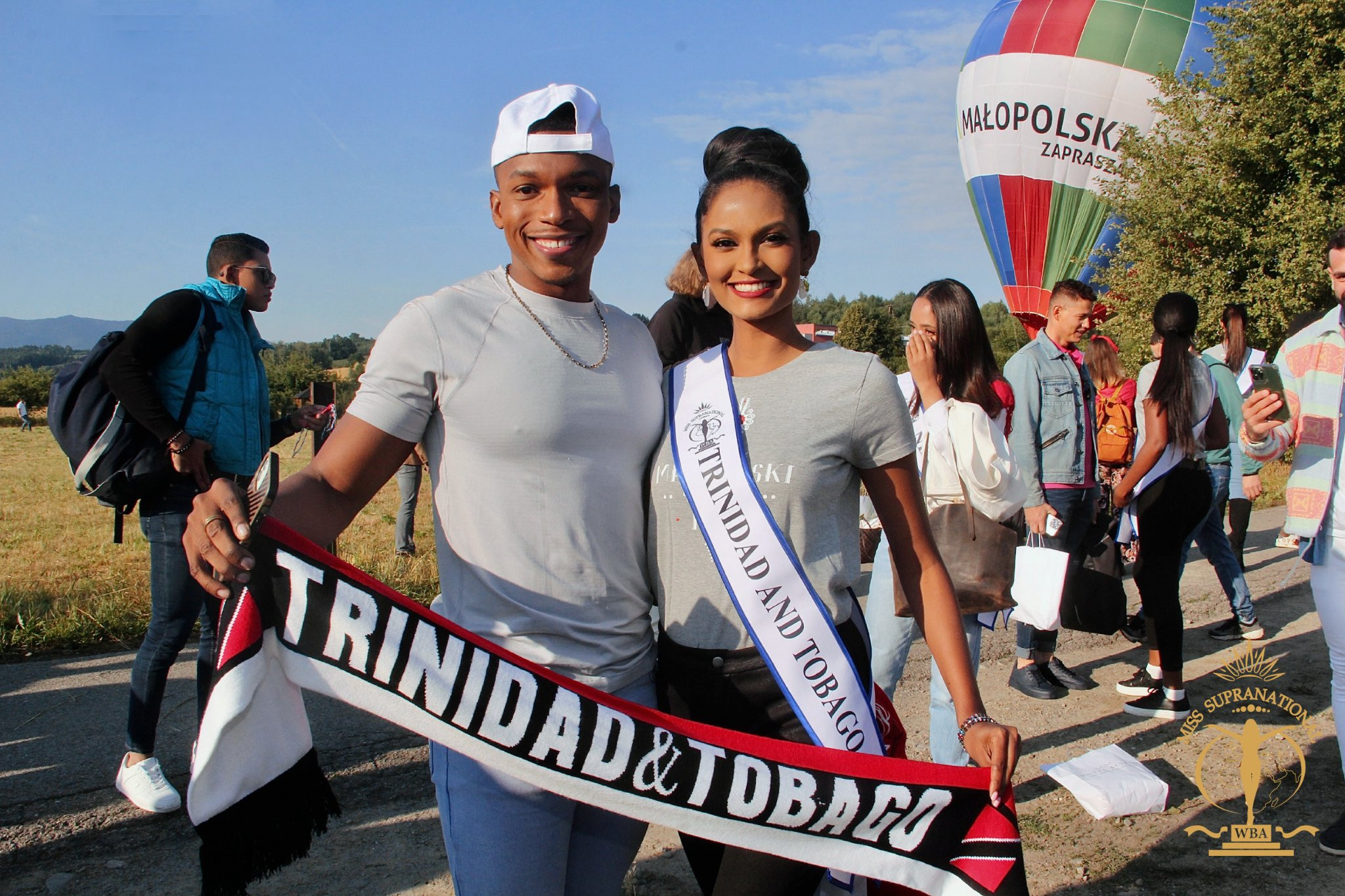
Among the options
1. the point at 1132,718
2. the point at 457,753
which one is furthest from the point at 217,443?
the point at 1132,718

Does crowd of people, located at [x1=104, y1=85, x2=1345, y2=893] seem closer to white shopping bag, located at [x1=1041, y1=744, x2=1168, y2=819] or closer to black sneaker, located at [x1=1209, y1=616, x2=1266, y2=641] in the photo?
white shopping bag, located at [x1=1041, y1=744, x2=1168, y2=819]

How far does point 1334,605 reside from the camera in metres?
3.22

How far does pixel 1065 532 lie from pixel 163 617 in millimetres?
4367

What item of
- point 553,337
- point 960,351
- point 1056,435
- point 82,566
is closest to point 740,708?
point 553,337

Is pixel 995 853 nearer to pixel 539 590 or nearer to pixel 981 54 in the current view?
pixel 539 590

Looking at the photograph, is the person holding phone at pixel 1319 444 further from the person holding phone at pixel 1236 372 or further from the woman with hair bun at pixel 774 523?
the person holding phone at pixel 1236 372

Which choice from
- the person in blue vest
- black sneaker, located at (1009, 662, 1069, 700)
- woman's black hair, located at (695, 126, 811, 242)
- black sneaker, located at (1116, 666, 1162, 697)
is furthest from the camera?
black sneaker, located at (1009, 662, 1069, 700)

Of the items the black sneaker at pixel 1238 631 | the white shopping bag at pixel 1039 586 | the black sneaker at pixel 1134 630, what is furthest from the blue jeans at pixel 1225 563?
the white shopping bag at pixel 1039 586

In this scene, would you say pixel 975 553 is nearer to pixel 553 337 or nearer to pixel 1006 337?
pixel 553 337

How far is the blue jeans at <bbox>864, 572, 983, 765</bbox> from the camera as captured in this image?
322cm

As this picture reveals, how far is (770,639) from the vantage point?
181 centimetres

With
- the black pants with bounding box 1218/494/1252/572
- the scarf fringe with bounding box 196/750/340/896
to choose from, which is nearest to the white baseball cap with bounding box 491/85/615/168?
the scarf fringe with bounding box 196/750/340/896

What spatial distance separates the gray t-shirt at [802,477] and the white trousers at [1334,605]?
227 centimetres

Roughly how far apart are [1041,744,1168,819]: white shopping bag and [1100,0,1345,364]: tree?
69.2 feet
